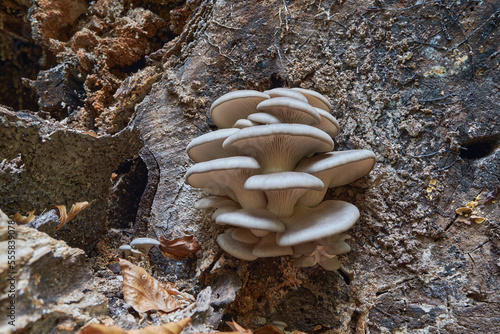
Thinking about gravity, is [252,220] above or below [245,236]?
above

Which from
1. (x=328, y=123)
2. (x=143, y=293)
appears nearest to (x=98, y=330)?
(x=143, y=293)

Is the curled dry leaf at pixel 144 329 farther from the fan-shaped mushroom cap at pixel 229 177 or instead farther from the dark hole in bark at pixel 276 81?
the dark hole in bark at pixel 276 81

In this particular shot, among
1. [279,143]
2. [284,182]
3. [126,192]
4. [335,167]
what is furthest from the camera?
[126,192]

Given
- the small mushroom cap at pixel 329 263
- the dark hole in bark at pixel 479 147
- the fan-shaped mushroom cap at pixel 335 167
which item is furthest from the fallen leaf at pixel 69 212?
the dark hole in bark at pixel 479 147

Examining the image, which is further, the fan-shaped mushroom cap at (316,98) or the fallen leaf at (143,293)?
the fan-shaped mushroom cap at (316,98)

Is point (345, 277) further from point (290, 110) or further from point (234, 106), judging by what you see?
point (234, 106)

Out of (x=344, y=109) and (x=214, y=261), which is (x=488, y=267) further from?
(x=214, y=261)

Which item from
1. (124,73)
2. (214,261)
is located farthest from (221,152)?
(124,73)
